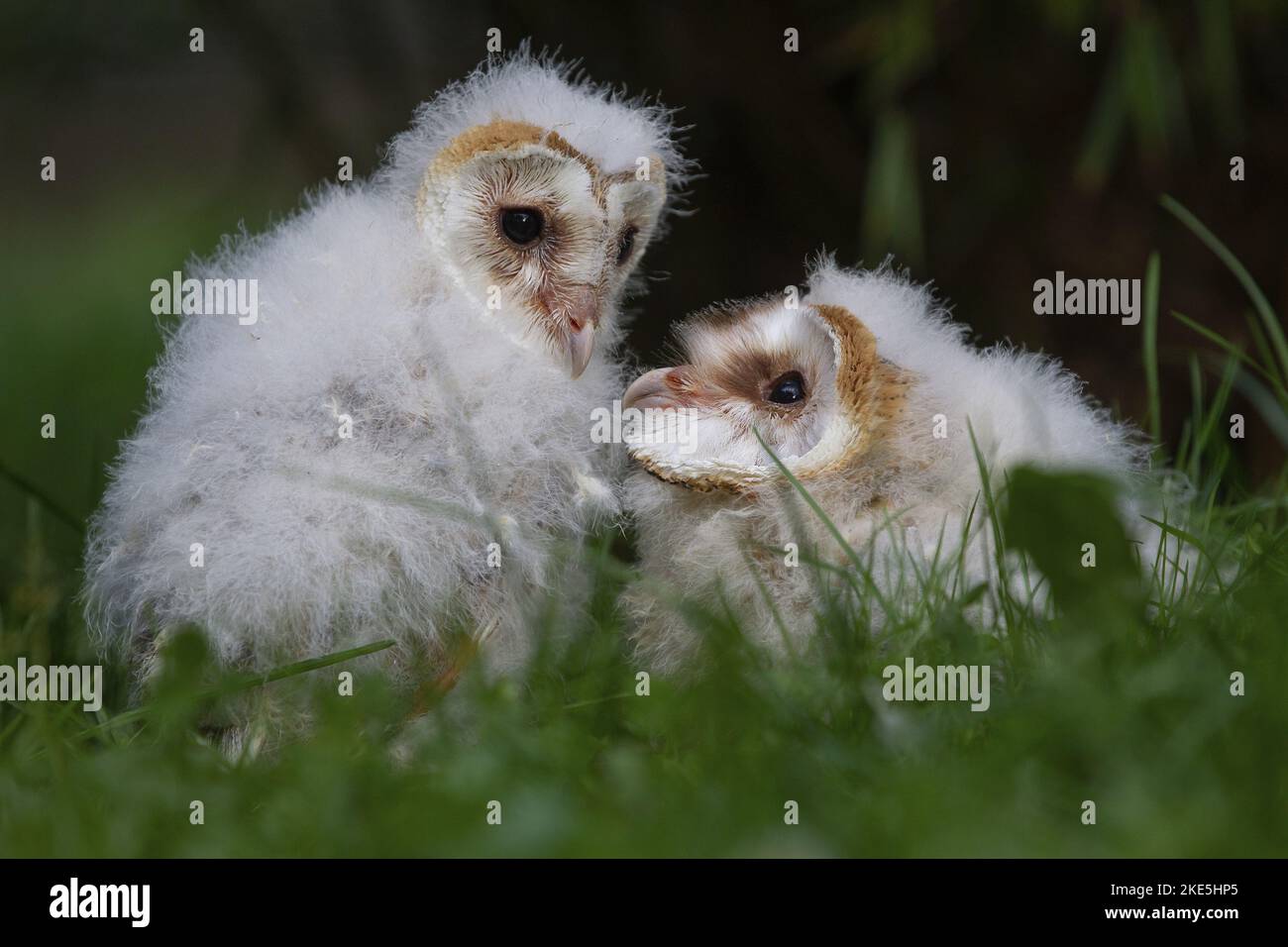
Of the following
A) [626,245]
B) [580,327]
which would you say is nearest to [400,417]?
[580,327]

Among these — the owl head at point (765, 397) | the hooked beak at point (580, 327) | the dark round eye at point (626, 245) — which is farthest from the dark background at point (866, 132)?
the hooked beak at point (580, 327)

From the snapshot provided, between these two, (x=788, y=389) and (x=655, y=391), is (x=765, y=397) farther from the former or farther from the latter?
(x=655, y=391)

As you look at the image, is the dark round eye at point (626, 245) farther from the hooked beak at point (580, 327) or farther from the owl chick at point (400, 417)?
the hooked beak at point (580, 327)

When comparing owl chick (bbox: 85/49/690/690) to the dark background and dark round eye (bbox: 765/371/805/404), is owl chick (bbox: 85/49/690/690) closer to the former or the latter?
dark round eye (bbox: 765/371/805/404)

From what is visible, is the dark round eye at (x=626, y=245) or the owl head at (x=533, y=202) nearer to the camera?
the owl head at (x=533, y=202)
